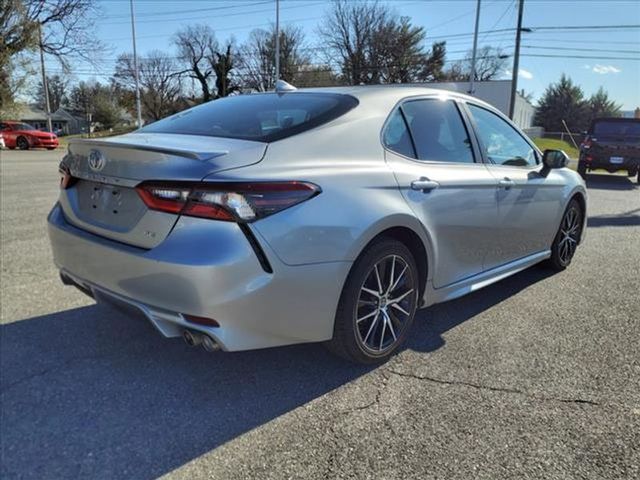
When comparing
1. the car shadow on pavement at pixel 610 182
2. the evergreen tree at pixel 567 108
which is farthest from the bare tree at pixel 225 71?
the car shadow on pavement at pixel 610 182

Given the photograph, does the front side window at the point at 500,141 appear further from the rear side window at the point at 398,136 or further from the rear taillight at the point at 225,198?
the rear taillight at the point at 225,198

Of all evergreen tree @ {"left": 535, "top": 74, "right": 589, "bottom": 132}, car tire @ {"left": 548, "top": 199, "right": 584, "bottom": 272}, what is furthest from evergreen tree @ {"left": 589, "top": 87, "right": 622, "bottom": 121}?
car tire @ {"left": 548, "top": 199, "right": 584, "bottom": 272}

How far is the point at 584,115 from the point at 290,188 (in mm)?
68357

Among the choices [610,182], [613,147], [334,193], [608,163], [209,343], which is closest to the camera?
[209,343]

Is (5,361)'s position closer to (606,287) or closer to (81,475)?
(81,475)

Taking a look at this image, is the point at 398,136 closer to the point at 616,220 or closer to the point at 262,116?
the point at 262,116

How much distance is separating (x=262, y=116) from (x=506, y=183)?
1.89m

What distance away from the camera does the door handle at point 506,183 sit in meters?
3.75

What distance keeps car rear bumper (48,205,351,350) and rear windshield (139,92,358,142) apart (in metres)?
0.69

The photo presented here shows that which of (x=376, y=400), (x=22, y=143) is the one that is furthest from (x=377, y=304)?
(x=22, y=143)

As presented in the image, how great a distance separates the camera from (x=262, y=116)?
3.12 meters

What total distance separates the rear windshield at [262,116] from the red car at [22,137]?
94.1 feet

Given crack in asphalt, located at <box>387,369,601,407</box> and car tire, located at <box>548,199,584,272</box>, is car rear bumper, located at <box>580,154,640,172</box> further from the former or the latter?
crack in asphalt, located at <box>387,369,601,407</box>

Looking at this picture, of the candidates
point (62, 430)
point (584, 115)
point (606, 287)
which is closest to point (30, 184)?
point (62, 430)
